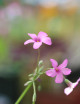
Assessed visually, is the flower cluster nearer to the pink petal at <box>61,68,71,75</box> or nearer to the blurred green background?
the pink petal at <box>61,68,71,75</box>

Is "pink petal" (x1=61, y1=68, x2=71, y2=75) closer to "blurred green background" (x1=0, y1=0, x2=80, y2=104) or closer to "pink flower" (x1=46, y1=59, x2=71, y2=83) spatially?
"pink flower" (x1=46, y1=59, x2=71, y2=83)

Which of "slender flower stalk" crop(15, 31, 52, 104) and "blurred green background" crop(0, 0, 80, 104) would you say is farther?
"blurred green background" crop(0, 0, 80, 104)

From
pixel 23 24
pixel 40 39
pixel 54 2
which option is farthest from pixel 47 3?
pixel 40 39

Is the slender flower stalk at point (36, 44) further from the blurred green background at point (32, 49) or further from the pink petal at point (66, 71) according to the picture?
the blurred green background at point (32, 49)

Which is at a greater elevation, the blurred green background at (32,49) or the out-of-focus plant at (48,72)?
the out-of-focus plant at (48,72)

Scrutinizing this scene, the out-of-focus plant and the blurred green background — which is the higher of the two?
the out-of-focus plant

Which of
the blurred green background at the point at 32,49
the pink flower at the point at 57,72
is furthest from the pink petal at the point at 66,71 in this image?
the blurred green background at the point at 32,49

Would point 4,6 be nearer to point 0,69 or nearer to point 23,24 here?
point 23,24

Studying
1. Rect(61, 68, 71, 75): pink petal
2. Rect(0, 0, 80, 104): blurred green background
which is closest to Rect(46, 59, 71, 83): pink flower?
Rect(61, 68, 71, 75): pink petal

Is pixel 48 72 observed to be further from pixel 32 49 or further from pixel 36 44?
pixel 32 49
